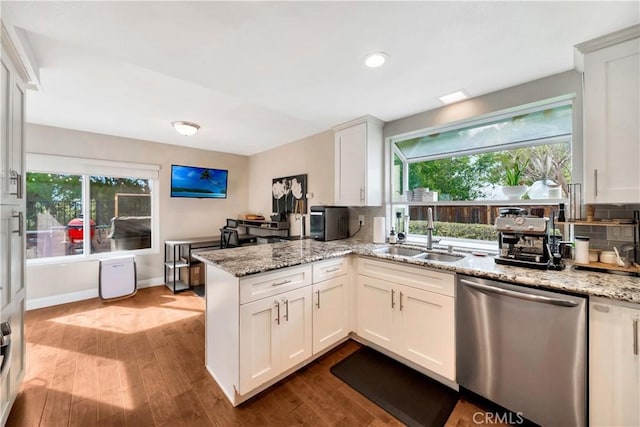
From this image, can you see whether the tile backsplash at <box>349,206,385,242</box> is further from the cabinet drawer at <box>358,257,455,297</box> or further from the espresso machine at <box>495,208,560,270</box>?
the espresso machine at <box>495,208,560,270</box>

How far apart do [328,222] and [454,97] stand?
1754mm

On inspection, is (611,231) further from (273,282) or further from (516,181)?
(273,282)

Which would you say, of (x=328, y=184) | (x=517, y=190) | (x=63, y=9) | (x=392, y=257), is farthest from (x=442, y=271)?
(x=63, y=9)

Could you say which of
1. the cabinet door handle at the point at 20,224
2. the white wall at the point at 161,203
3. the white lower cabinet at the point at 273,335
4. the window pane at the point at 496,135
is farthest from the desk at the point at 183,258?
the window pane at the point at 496,135

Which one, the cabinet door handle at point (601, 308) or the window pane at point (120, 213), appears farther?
the window pane at point (120, 213)

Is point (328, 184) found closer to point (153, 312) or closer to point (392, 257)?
point (392, 257)

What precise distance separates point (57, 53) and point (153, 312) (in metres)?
2.70

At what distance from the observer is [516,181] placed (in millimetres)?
2133

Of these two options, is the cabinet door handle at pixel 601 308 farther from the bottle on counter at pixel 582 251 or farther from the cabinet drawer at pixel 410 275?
the cabinet drawer at pixel 410 275

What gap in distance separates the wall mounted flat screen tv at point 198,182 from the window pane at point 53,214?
47.6 inches

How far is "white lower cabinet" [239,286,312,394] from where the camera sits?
63.4 inches

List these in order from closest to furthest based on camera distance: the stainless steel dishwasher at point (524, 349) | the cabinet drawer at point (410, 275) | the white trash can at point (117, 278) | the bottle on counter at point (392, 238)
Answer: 1. the stainless steel dishwasher at point (524, 349)
2. the cabinet drawer at point (410, 275)
3. the bottle on counter at point (392, 238)
4. the white trash can at point (117, 278)

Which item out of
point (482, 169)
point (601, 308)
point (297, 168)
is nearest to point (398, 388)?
point (601, 308)

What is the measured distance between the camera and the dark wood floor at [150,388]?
1.54 metres
